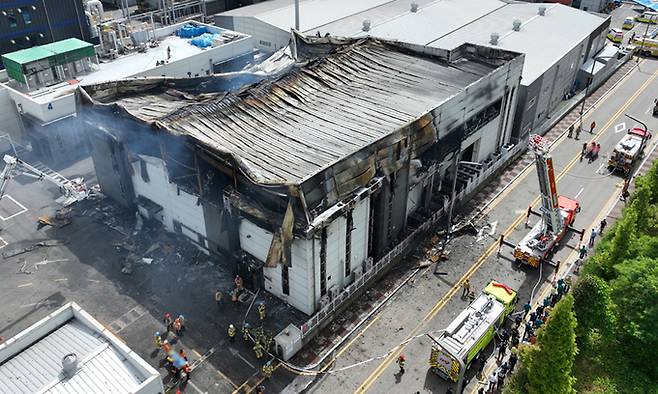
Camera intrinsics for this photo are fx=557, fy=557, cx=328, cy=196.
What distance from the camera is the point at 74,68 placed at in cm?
5956

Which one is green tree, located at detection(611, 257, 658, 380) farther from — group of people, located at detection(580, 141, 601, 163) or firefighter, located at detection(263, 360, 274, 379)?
group of people, located at detection(580, 141, 601, 163)

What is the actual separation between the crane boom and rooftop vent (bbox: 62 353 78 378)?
30.9m

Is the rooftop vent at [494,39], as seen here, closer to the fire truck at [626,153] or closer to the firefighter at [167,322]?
the fire truck at [626,153]

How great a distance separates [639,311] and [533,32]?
46884 millimetres

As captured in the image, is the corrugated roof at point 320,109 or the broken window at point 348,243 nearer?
the broken window at point 348,243

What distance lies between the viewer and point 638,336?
3203 centimetres

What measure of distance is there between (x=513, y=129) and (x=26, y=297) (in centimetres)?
4727

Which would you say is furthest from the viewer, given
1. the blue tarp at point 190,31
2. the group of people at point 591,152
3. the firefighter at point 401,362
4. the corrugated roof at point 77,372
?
the blue tarp at point 190,31

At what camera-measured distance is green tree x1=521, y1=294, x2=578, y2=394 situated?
26.6 metres

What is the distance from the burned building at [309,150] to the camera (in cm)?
3525

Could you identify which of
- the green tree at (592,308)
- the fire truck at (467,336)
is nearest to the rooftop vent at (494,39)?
the fire truck at (467,336)

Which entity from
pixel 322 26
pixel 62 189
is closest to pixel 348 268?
pixel 62 189

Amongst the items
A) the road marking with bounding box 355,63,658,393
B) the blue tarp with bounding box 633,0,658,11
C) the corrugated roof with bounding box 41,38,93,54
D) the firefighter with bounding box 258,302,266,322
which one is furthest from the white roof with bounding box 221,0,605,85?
the firefighter with bounding box 258,302,266,322

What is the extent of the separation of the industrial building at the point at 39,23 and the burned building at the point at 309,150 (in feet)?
86.5
